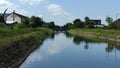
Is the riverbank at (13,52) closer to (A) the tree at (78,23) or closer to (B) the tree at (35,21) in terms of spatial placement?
(B) the tree at (35,21)

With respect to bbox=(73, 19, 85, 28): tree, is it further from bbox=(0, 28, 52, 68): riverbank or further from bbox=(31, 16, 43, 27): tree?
bbox=(0, 28, 52, 68): riverbank

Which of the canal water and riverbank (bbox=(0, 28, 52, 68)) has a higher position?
riverbank (bbox=(0, 28, 52, 68))

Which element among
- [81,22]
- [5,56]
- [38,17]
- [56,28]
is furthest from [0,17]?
[56,28]

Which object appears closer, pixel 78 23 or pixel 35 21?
pixel 35 21

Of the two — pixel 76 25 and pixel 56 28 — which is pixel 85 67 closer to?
pixel 76 25

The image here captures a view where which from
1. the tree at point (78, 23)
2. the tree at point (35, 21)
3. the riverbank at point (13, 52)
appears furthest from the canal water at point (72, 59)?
the tree at point (78, 23)

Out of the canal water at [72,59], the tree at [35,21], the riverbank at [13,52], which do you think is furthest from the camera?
the tree at [35,21]

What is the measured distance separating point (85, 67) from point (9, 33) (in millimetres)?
14167

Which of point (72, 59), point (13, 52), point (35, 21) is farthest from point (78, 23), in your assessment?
point (13, 52)

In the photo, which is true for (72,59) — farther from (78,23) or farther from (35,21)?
(78,23)

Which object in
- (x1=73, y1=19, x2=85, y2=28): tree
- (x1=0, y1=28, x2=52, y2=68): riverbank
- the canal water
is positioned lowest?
the canal water

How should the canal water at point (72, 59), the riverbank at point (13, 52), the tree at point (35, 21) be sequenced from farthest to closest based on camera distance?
1. the tree at point (35, 21)
2. the canal water at point (72, 59)
3. the riverbank at point (13, 52)

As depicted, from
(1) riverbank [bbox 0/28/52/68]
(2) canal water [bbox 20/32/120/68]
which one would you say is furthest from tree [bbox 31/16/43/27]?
(1) riverbank [bbox 0/28/52/68]

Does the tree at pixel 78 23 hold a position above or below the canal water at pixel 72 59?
above
